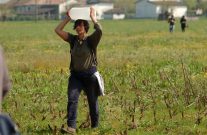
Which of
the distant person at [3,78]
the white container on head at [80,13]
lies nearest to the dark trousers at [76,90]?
the white container on head at [80,13]

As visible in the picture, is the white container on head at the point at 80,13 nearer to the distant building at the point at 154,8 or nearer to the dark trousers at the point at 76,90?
the dark trousers at the point at 76,90

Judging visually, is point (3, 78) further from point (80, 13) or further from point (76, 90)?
point (76, 90)

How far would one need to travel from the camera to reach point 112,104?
11.4m

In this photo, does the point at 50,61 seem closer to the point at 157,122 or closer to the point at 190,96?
the point at 190,96

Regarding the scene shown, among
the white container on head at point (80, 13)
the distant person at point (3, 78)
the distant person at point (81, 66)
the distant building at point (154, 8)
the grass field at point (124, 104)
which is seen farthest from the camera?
the distant building at point (154, 8)

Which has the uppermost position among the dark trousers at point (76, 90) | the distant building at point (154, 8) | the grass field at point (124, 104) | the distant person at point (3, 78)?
the distant person at point (3, 78)

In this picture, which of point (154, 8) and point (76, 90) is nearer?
point (76, 90)

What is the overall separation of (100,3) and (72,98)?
190m

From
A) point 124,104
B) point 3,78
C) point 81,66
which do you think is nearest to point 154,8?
point 124,104

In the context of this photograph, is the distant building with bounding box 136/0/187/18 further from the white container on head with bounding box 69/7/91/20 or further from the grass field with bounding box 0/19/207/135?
the white container on head with bounding box 69/7/91/20

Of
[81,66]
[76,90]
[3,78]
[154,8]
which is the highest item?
[3,78]

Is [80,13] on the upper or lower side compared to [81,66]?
upper

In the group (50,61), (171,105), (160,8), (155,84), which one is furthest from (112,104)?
(160,8)

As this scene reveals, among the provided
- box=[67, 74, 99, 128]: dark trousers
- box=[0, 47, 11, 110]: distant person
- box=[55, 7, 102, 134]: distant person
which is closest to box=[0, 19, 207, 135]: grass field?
box=[67, 74, 99, 128]: dark trousers
